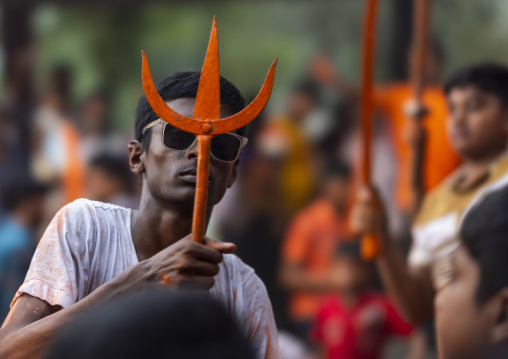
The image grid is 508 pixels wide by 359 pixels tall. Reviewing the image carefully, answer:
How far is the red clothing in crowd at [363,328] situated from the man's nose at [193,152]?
2.96 meters

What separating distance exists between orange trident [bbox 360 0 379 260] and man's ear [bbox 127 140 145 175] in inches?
55.3

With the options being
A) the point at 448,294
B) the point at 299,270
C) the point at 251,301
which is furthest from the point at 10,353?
the point at 299,270

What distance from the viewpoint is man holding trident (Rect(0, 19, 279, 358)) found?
209 centimetres

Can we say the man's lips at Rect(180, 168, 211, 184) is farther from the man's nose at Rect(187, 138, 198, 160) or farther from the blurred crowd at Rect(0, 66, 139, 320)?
the blurred crowd at Rect(0, 66, 139, 320)

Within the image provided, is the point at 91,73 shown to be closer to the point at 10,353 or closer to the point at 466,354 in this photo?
the point at 10,353

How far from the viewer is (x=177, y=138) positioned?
234cm

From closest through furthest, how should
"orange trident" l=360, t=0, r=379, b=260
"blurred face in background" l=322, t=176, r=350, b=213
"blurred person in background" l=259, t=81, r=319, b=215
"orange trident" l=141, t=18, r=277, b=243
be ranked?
"orange trident" l=141, t=18, r=277, b=243, "orange trident" l=360, t=0, r=379, b=260, "blurred face in background" l=322, t=176, r=350, b=213, "blurred person in background" l=259, t=81, r=319, b=215

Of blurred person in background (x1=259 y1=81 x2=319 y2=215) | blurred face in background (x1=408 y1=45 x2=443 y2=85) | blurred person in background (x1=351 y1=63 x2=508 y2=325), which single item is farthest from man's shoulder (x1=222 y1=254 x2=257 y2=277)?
blurred person in background (x1=259 y1=81 x2=319 y2=215)

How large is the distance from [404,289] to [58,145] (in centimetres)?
368

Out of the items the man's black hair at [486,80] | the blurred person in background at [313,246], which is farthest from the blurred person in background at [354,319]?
the man's black hair at [486,80]

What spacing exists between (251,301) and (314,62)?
4438mm

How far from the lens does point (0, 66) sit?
730cm

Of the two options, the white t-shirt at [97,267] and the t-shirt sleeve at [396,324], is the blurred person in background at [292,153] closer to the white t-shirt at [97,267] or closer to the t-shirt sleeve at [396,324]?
the t-shirt sleeve at [396,324]

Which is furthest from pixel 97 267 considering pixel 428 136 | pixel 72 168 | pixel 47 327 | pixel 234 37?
pixel 234 37
